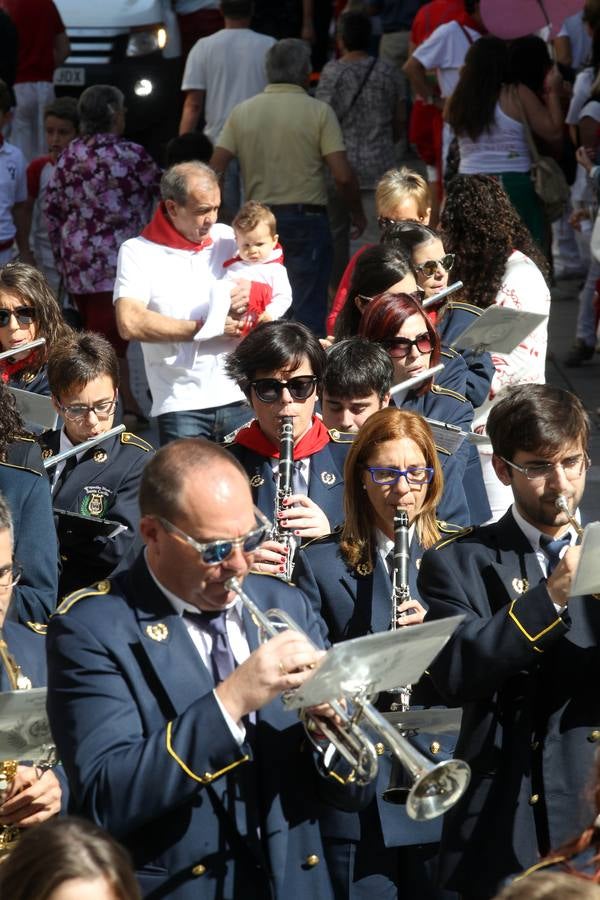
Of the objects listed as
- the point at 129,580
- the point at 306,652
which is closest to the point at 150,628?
the point at 129,580

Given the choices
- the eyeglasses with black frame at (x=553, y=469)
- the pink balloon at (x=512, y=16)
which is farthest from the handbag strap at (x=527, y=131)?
the eyeglasses with black frame at (x=553, y=469)

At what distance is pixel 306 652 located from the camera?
10.0ft

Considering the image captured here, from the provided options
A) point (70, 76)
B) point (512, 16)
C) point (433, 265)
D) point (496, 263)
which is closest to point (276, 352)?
point (433, 265)

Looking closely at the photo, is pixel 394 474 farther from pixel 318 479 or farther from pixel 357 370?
pixel 357 370

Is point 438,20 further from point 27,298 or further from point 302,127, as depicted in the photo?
point 27,298

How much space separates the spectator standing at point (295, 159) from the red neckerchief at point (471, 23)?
1.45m

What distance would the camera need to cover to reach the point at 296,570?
4.43 meters

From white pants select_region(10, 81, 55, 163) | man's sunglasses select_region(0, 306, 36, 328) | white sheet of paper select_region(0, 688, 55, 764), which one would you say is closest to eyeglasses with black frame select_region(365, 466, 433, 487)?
white sheet of paper select_region(0, 688, 55, 764)

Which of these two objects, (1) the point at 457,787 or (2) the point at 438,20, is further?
(2) the point at 438,20

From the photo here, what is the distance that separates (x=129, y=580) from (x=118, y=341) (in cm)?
641

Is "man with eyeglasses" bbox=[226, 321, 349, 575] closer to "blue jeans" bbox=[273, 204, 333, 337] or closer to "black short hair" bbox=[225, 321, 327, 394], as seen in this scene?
"black short hair" bbox=[225, 321, 327, 394]

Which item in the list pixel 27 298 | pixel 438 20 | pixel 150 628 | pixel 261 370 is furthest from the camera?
pixel 438 20

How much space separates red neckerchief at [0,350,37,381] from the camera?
6.18 metres

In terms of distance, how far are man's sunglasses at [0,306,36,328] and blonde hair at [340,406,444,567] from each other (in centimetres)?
217
